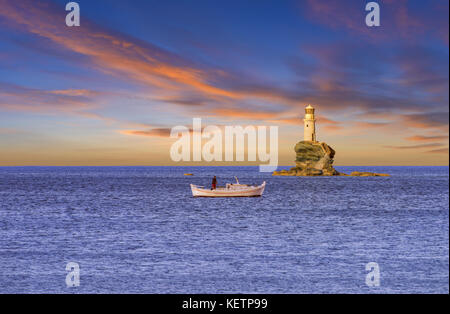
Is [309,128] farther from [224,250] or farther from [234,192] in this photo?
[224,250]

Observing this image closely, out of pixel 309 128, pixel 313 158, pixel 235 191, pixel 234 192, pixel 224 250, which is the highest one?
pixel 309 128

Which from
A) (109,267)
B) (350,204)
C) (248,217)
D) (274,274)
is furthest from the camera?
(350,204)

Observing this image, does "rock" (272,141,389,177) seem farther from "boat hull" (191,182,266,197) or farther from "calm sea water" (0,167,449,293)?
"calm sea water" (0,167,449,293)

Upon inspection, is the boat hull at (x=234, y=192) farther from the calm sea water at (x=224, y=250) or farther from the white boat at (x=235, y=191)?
the calm sea water at (x=224, y=250)

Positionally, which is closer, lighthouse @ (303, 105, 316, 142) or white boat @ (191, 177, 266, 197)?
white boat @ (191, 177, 266, 197)

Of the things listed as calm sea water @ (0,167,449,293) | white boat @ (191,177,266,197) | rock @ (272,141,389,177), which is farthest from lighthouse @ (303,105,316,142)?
calm sea water @ (0,167,449,293)

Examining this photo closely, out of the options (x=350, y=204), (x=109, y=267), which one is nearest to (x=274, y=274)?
(x=109, y=267)

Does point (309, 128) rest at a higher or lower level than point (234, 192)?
higher

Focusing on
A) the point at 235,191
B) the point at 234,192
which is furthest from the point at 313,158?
the point at 235,191

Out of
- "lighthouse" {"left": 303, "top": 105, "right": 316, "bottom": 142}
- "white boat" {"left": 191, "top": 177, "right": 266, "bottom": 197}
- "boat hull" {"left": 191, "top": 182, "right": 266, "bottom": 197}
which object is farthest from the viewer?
"lighthouse" {"left": 303, "top": 105, "right": 316, "bottom": 142}

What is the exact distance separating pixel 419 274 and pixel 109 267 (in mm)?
17854

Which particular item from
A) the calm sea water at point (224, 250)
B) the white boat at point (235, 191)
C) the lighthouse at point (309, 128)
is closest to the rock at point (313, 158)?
the lighthouse at point (309, 128)
